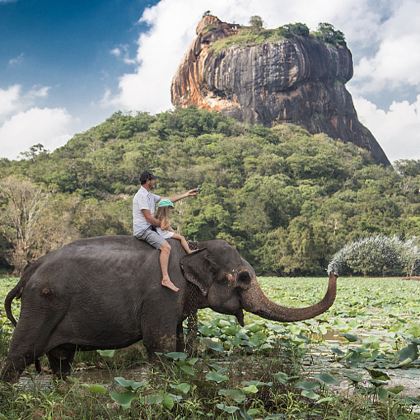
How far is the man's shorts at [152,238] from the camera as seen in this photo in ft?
18.4

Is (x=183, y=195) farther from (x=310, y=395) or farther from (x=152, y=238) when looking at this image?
(x=310, y=395)

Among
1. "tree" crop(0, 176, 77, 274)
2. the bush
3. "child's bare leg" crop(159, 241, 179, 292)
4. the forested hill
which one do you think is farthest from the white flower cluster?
the bush

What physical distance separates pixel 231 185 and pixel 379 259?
108ft

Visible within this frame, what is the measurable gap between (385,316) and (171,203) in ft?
28.0

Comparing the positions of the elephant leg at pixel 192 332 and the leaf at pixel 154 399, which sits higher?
the elephant leg at pixel 192 332

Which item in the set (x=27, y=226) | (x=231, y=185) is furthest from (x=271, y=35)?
(x=27, y=226)

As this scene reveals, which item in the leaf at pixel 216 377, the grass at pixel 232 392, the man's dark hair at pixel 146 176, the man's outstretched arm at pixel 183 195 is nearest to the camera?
the grass at pixel 232 392

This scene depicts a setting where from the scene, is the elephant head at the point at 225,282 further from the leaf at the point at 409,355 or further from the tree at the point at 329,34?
the tree at the point at 329,34

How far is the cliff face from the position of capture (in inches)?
4769

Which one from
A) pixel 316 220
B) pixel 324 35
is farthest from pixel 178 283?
pixel 324 35

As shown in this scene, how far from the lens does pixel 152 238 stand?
564 cm

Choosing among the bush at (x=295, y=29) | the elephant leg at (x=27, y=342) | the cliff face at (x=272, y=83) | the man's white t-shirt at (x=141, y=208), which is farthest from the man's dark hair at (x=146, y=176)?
the bush at (x=295, y=29)

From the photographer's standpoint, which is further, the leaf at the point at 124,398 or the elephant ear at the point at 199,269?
the elephant ear at the point at 199,269

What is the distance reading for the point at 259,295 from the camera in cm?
582
